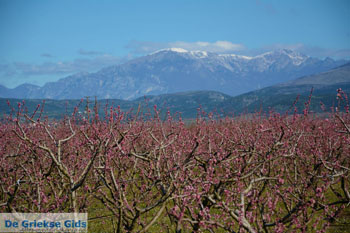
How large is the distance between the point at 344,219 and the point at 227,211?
969 centimetres

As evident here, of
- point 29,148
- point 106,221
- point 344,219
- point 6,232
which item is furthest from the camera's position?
point 106,221

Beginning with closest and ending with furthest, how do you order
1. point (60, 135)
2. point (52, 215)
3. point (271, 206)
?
point (271, 206)
point (52, 215)
point (60, 135)

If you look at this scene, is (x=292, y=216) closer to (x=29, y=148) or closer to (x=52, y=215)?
(x=52, y=215)

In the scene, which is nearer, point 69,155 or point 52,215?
point 52,215

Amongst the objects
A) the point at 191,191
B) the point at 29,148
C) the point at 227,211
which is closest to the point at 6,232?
the point at 29,148

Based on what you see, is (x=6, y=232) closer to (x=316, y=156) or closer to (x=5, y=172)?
(x=5, y=172)

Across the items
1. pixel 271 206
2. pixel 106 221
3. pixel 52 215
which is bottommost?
pixel 106 221

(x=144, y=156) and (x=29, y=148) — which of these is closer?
(x=144, y=156)

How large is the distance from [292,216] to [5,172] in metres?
10.3

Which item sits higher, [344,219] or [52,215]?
[52,215]

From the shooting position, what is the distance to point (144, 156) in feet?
28.0

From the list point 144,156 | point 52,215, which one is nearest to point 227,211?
point 144,156

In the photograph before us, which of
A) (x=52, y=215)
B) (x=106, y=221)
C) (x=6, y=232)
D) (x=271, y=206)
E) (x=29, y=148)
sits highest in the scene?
(x=29, y=148)

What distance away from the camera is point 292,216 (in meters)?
6.43
